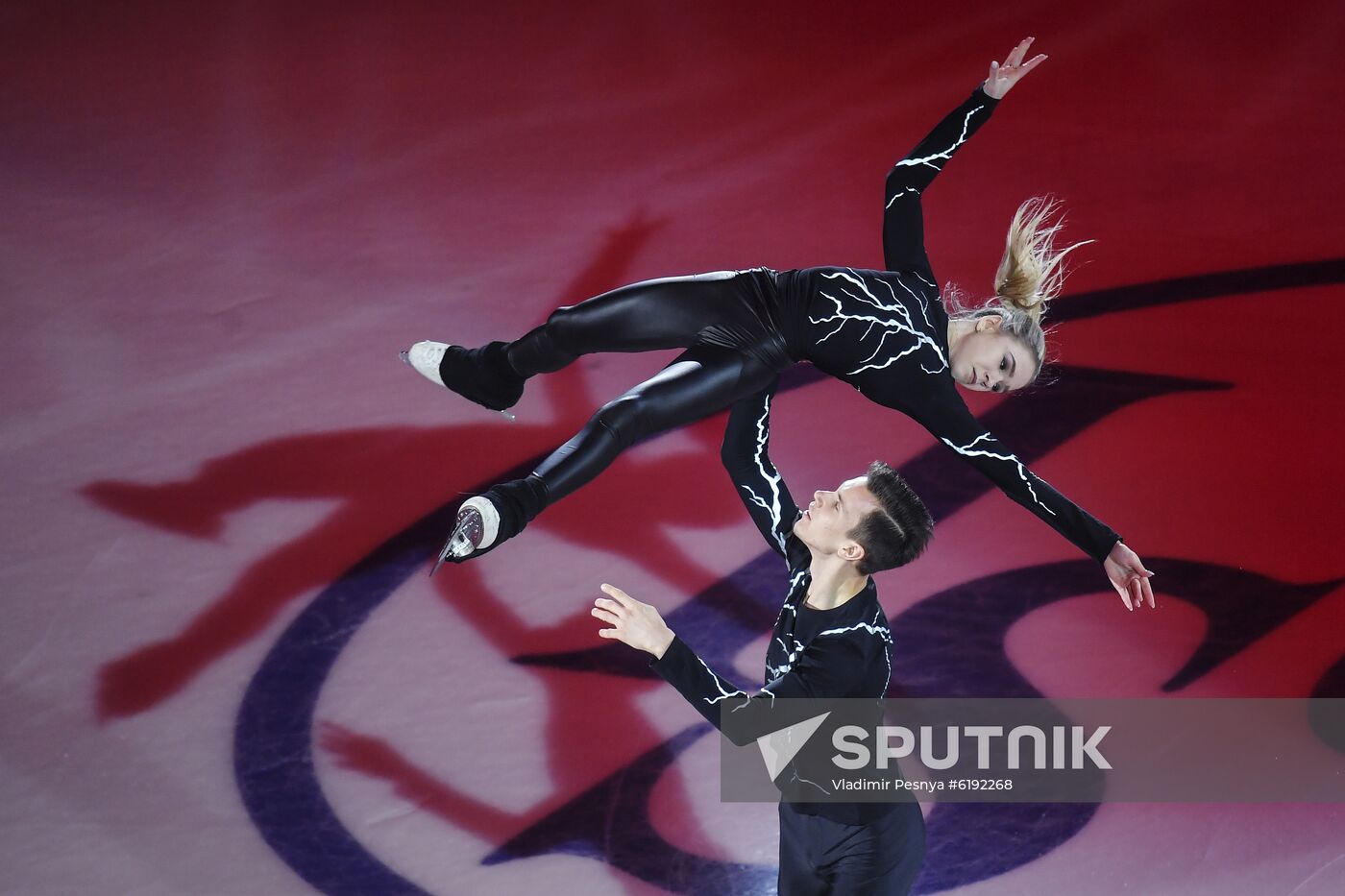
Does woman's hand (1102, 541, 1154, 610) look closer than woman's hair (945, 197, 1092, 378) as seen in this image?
Yes

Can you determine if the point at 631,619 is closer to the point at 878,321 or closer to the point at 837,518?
the point at 837,518

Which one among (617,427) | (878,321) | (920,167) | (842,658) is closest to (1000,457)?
(878,321)

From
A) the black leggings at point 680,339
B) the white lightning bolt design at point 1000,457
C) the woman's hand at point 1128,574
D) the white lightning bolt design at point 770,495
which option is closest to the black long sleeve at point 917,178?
the black leggings at point 680,339

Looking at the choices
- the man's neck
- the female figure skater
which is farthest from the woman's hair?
the man's neck

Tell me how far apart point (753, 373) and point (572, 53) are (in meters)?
2.37

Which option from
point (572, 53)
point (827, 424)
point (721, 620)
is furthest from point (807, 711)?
point (572, 53)

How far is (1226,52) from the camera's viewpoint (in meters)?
4.84

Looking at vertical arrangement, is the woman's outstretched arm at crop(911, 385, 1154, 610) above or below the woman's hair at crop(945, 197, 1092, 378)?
below

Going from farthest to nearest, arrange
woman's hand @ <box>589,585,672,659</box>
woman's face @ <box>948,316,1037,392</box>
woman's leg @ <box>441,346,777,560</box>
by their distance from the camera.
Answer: woman's face @ <box>948,316,1037,392</box> < woman's leg @ <box>441,346,777,560</box> < woman's hand @ <box>589,585,672,659</box>

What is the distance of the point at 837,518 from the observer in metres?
2.51

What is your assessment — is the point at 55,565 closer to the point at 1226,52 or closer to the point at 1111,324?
the point at 1111,324

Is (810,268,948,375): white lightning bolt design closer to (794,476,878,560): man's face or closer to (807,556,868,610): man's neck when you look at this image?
(794,476,878,560): man's face

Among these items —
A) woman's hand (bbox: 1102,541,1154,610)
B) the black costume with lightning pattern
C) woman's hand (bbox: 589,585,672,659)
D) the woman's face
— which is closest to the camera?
woman's hand (bbox: 589,585,672,659)

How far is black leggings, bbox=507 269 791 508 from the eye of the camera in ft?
8.82
